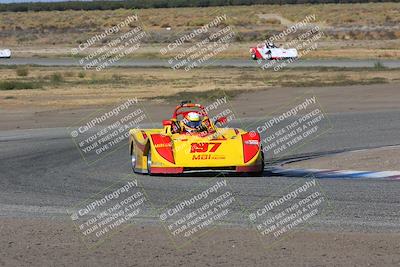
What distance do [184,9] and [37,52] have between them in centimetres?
5288

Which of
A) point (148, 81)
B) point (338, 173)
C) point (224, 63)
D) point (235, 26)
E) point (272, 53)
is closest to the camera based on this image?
point (338, 173)

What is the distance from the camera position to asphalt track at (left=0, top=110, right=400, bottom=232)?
1158 cm

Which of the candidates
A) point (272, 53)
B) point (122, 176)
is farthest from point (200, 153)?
point (272, 53)

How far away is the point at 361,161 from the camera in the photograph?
18.2 metres

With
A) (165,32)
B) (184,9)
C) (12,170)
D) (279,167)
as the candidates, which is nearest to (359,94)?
(279,167)

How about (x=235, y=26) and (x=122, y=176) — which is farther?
(x=235, y=26)

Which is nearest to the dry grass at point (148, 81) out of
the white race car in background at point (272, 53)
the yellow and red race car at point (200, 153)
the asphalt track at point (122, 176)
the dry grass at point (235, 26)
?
the white race car in background at point (272, 53)

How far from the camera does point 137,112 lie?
31.4m

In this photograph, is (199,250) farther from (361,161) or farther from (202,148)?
(361,161)

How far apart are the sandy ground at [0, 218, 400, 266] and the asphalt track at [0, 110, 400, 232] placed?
694 mm

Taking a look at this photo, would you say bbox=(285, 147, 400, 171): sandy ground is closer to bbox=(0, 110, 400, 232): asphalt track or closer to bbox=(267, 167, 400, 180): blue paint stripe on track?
bbox=(267, 167, 400, 180): blue paint stripe on track

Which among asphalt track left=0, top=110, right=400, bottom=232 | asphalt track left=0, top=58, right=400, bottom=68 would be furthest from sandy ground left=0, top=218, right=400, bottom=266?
asphalt track left=0, top=58, right=400, bottom=68

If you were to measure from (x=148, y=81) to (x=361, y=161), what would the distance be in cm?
2687

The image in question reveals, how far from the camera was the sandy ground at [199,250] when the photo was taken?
9.05 metres
